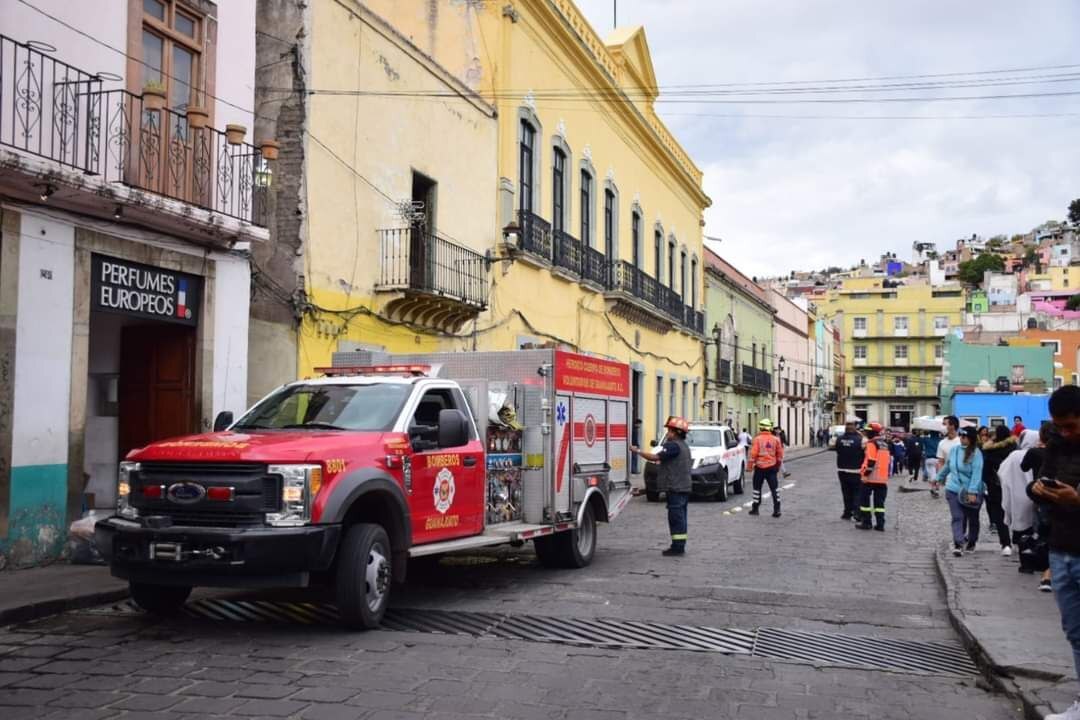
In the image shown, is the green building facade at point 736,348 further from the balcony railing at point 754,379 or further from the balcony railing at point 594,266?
the balcony railing at point 594,266

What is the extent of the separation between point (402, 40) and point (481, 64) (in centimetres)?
428

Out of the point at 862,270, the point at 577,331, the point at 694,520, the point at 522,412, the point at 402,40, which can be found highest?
the point at 862,270

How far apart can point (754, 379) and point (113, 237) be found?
42940 millimetres

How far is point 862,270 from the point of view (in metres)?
131

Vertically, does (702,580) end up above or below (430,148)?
below

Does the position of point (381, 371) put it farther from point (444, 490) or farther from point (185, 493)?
point (185, 493)

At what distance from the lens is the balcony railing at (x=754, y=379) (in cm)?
4997

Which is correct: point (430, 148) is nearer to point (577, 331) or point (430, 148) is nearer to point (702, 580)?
point (577, 331)

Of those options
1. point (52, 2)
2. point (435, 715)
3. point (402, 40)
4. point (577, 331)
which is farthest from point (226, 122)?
point (577, 331)

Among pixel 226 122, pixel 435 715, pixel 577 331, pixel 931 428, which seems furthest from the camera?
pixel 931 428

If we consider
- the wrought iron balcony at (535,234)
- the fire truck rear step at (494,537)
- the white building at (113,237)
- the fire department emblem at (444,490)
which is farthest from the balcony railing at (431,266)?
the fire department emblem at (444,490)

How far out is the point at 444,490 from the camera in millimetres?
9359

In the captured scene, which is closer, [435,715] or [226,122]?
[435,715]

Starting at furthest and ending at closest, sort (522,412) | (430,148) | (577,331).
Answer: (577,331) < (430,148) < (522,412)
